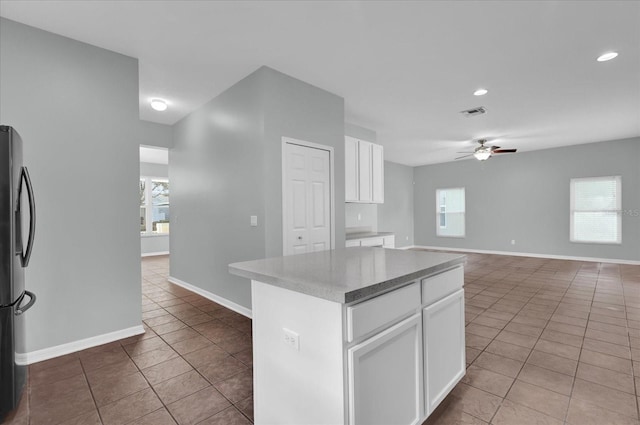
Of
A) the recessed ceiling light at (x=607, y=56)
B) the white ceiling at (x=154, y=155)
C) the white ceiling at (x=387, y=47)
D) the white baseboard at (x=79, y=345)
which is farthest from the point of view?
the white ceiling at (x=154, y=155)

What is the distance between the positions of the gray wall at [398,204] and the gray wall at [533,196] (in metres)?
0.57

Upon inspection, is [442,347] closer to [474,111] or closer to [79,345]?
[79,345]

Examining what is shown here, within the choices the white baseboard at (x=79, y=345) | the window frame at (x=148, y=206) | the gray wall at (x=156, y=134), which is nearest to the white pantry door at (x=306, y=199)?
the white baseboard at (x=79, y=345)

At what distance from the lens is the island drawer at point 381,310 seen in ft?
3.99

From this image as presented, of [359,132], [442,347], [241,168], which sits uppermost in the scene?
[359,132]

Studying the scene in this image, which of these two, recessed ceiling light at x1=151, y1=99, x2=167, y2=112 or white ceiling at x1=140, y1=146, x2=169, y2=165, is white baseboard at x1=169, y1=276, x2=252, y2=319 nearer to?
recessed ceiling light at x1=151, y1=99, x2=167, y2=112

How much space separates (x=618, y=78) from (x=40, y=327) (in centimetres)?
658

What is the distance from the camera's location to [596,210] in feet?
22.9

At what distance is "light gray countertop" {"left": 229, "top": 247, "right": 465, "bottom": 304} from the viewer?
125 cm

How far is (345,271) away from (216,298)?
3.08 metres

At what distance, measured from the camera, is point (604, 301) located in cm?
398

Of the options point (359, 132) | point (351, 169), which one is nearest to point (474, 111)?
point (359, 132)

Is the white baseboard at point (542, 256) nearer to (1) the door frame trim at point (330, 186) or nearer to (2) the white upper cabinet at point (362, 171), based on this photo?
(2) the white upper cabinet at point (362, 171)

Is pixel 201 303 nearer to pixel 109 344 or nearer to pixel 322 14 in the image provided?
pixel 109 344
